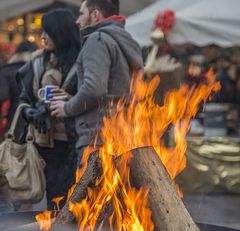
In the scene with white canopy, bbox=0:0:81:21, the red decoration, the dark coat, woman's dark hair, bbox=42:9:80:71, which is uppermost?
woman's dark hair, bbox=42:9:80:71

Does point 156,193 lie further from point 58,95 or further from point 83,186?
point 58,95

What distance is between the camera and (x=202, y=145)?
7.25 meters

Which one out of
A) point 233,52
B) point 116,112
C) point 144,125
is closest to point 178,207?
point 144,125

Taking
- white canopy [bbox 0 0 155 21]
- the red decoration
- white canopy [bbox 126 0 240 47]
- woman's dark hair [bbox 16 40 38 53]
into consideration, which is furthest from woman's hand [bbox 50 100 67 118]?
white canopy [bbox 0 0 155 21]

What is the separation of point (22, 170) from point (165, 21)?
365 cm

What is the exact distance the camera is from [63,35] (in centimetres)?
438

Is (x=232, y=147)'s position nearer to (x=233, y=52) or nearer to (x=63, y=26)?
(x=63, y=26)

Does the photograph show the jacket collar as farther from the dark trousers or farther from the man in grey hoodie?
the dark trousers

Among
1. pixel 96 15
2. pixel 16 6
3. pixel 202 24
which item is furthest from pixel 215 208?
pixel 16 6

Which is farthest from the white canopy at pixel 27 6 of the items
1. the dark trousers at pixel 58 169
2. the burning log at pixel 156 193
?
the burning log at pixel 156 193

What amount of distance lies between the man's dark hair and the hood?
Result: 0.30 ft

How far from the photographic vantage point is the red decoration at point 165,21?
7359 millimetres

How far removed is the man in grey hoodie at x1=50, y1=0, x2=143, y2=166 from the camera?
12.6 feet

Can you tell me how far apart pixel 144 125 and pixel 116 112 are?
26.9 inches
